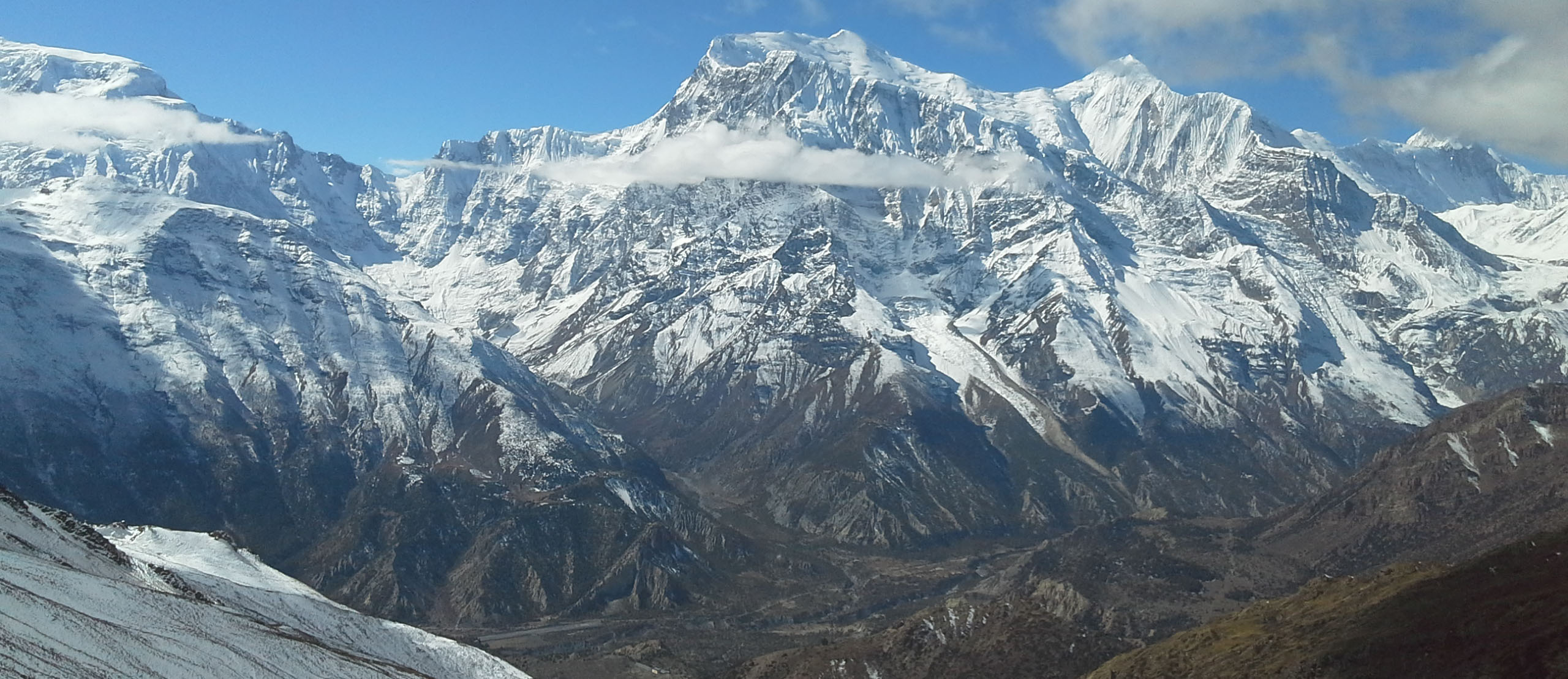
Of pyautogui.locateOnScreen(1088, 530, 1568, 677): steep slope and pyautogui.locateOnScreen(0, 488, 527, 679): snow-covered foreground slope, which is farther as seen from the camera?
pyautogui.locateOnScreen(1088, 530, 1568, 677): steep slope

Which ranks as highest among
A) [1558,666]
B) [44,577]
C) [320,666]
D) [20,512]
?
[20,512]

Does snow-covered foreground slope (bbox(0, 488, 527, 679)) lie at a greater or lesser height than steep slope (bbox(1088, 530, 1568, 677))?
greater

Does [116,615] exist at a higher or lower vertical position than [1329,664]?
higher

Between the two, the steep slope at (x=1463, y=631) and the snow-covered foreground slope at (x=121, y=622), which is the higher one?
the snow-covered foreground slope at (x=121, y=622)

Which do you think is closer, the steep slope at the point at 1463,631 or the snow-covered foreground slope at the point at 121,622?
the snow-covered foreground slope at the point at 121,622

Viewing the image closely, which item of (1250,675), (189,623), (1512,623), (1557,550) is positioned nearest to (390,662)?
(189,623)

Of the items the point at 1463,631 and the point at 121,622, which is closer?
the point at 121,622

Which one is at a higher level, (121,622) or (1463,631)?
(121,622)

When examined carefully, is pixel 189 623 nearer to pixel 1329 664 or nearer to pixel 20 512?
pixel 20 512
